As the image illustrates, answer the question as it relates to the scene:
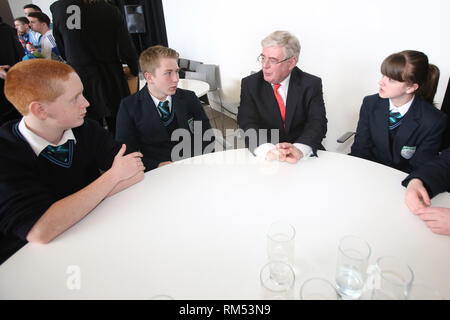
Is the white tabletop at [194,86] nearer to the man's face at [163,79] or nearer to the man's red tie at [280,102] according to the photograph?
the man's face at [163,79]

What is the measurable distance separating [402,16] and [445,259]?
1940 millimetres

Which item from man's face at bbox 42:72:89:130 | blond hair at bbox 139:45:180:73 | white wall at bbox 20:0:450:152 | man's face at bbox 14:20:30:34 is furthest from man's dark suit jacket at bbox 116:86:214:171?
man's face at bbox 14:20:30:34

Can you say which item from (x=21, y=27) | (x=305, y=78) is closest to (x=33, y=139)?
(x=305, y=78)

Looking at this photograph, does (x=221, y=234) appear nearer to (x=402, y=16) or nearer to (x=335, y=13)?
(x=402, y=16)

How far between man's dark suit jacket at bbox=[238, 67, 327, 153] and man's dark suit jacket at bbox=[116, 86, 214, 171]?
41 cm

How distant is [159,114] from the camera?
2068 millimetres

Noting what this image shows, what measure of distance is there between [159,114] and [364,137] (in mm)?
1455

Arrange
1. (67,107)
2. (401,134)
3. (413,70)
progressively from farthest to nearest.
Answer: (401,134)
(413,70)
(67,107)

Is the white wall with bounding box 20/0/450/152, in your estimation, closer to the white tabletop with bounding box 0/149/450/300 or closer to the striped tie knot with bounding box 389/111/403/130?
the striped tie knot with bounding box 389/111/403/130

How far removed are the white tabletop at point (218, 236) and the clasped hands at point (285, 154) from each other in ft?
0.26

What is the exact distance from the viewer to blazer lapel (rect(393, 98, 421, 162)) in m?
1.74

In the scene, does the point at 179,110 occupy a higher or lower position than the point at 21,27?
lower

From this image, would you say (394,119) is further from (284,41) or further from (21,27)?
(21,27)
